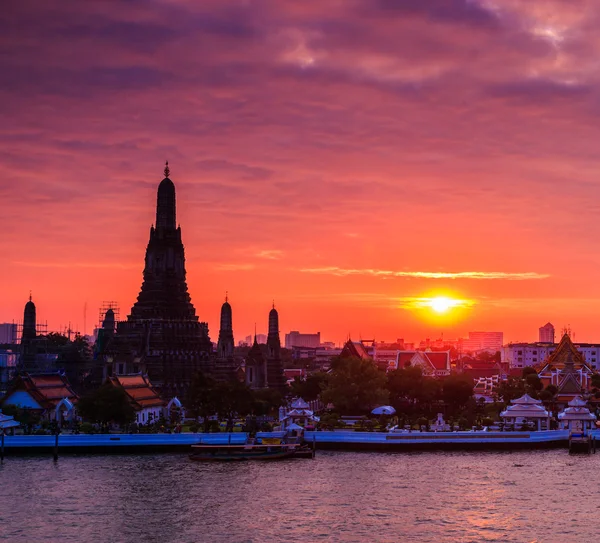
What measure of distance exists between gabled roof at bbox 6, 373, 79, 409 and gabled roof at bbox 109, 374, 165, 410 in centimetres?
700

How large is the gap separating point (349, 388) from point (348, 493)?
44424 millimetres

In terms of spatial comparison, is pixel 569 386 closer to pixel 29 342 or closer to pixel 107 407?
pixel 107 407

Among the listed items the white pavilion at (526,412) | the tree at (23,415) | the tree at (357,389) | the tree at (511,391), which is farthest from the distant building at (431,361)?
the tree at (23,415)

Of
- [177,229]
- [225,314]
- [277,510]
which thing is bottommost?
[277,510]

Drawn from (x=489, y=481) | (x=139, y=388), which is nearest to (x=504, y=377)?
(x=139, y=388)

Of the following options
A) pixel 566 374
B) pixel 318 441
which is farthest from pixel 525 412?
pixel 566 374

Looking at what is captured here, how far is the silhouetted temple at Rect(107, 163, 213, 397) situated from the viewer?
13412cm

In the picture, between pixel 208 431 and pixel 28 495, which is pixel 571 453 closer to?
pixel 208 431

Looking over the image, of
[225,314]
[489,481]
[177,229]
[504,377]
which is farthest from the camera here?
[504,377]

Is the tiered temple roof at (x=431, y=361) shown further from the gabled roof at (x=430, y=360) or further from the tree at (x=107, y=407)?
the tree at (x=107, y=407)

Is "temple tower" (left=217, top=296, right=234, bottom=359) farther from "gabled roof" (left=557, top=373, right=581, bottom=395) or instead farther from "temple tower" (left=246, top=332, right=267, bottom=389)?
"gabled roof" (left=557, top=373, right=581, bottom=395)

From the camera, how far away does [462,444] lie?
93.6m

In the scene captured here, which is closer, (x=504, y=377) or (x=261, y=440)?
(x=261, y=440)

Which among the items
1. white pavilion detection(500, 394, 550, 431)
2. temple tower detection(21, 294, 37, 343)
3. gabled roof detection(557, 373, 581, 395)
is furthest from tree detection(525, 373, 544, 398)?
temple tower detection(21, 294, 37, 343)
